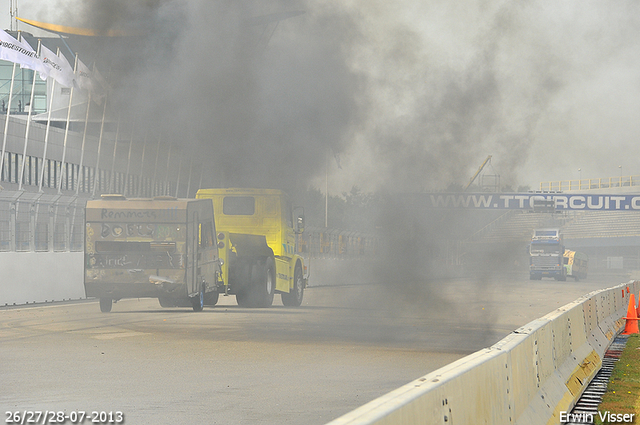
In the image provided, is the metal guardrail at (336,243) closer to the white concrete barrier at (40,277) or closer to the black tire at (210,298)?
the white concrete barrier at (40,277)

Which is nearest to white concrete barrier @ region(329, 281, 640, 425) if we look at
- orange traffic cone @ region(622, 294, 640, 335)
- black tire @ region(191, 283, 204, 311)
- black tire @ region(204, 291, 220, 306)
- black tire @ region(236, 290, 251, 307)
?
orange traffic cone @ region(622, 294, 640, 335)

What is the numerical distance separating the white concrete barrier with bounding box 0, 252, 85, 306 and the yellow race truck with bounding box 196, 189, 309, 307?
435 centimetres

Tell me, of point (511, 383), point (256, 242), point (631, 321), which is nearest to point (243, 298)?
point (256, 242)

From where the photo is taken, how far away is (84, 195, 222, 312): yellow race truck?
714 inches

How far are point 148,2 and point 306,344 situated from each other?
1433 cm

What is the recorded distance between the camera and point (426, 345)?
1278 cm

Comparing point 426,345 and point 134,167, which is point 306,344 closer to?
point 426,345

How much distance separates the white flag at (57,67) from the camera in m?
31.3

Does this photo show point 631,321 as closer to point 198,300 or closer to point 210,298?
point 198,300

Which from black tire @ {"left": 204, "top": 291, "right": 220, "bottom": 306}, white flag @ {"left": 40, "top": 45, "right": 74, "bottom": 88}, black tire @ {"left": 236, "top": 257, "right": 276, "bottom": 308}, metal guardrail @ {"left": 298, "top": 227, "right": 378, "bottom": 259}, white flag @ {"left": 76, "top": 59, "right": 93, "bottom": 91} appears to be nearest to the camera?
black tire @ {"left": 236, "top": 257, "right": 276, "bottom": 308}

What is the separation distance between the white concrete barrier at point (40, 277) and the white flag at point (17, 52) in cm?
933

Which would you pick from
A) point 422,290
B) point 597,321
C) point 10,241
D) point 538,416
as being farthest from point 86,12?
point 538,416

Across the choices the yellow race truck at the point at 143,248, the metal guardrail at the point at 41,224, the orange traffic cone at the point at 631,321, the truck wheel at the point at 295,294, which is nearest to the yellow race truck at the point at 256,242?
the truck wheel at the point at 295,294

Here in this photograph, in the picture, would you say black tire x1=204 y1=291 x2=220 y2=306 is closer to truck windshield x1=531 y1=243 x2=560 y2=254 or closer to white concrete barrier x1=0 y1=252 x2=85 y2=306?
white concrete barrier x1=0 y1=252 x2=85 y2=306
